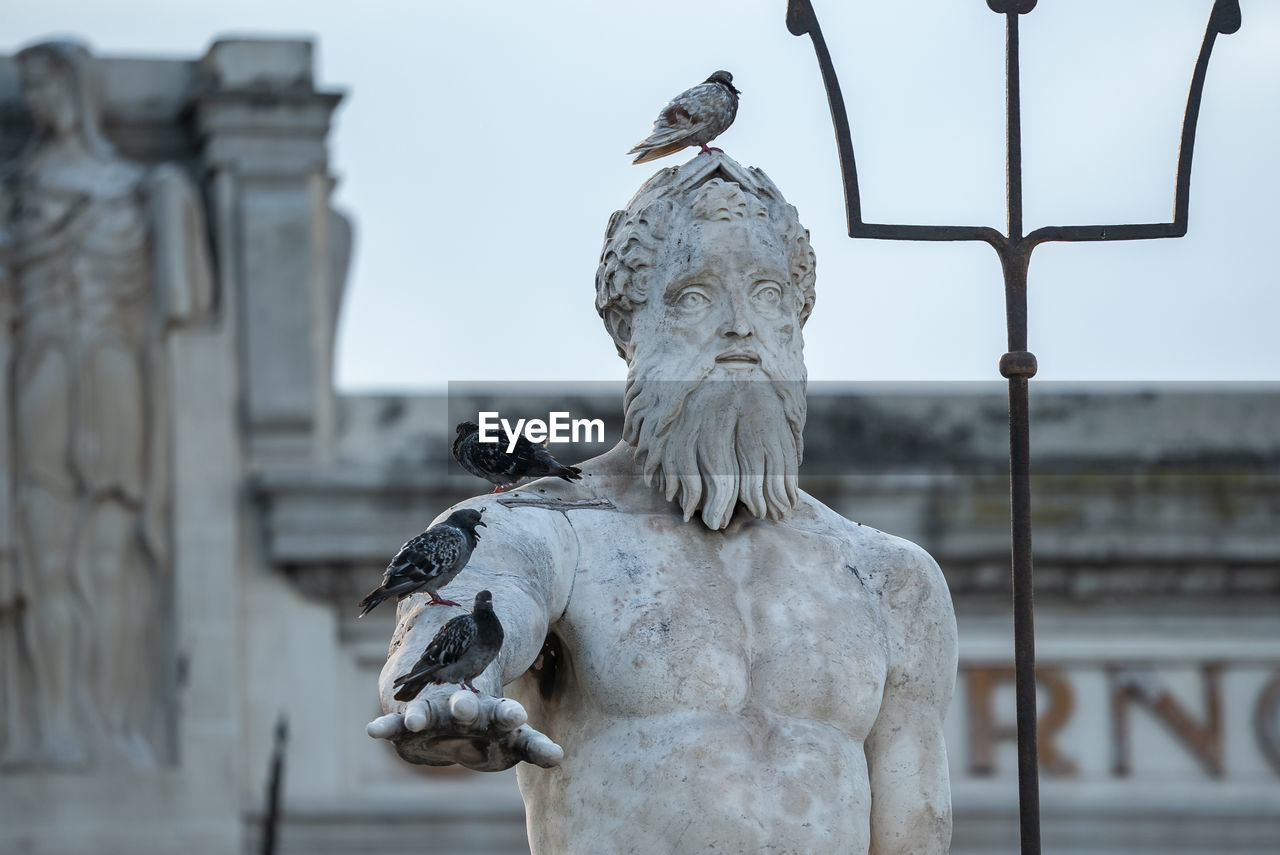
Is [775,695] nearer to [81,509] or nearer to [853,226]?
[853,226]

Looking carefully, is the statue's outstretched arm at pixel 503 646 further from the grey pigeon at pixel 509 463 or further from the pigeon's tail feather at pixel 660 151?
the pigeon's tail feather at pixel 660 151

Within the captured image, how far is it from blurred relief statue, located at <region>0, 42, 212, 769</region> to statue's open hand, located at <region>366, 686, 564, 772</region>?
8448 mm

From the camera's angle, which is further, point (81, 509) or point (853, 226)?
point (81, 509)

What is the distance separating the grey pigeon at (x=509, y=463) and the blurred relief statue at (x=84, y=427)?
727 centimetres

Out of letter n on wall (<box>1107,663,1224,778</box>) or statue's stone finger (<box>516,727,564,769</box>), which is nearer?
statue's stone finger (<box>516,727,564,769</box>)

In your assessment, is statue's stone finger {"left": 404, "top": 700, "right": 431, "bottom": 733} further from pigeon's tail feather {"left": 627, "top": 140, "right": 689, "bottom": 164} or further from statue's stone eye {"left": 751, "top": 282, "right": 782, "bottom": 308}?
pigeon's tail feather {"left": 627, "top": 140, "right": 689, "bottom": 164}

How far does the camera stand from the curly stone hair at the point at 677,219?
6637mm

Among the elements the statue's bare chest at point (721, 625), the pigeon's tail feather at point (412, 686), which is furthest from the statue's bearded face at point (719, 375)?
the pigeon's tail feather at point (412, 686)

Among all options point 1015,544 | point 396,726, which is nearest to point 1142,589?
point 1015,544

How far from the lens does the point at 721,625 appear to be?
6.41 m

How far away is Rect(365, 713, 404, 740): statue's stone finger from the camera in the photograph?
5.30m

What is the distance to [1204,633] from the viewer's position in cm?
1427

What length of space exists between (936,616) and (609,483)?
2.71 ft

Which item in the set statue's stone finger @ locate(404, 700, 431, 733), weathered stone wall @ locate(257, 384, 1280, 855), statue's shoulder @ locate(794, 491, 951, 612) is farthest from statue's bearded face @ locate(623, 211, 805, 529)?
weathered stone wall @ locate(257, 384, 1280, 855)
